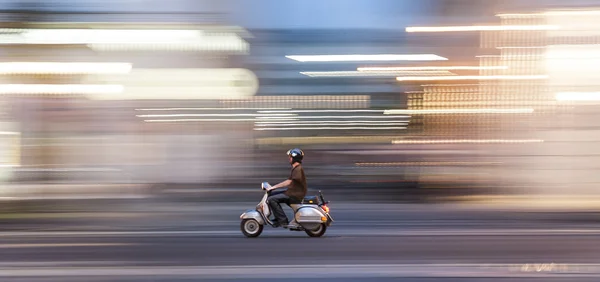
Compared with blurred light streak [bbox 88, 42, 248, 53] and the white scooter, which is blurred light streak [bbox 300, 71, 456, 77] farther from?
the white scooter

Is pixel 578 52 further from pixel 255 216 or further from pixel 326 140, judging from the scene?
pixel 255 216

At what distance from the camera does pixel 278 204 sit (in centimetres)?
1262

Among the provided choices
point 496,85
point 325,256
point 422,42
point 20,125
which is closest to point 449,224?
point 325,256

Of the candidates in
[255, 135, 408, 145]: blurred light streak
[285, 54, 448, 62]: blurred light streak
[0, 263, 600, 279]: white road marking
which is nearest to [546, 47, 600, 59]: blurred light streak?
[285, 54, 448, 62]: blurred light streak

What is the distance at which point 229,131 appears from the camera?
27.7m

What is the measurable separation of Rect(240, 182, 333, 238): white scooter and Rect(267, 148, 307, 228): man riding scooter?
8 cm

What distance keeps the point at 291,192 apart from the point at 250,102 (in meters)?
15.7

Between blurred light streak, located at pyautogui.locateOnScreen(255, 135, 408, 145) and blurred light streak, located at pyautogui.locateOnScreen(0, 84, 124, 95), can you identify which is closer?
blurred light streak, located at pyautogui.locateOnScreen(0, 84, 124, 95)

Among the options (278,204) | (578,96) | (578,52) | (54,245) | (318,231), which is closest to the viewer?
(54,245)

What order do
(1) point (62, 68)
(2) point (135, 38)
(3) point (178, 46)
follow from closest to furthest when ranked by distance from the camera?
1. (1) point (62, 68)
2. (2) point (135, 38)
3. (3) point (178, 46)

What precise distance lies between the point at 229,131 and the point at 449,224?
12791mm

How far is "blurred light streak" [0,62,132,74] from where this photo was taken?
26344mm

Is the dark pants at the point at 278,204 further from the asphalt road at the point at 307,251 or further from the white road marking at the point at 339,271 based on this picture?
the white road marking at the point at 339,271

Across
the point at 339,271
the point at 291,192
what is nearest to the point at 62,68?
the point at 291,192
